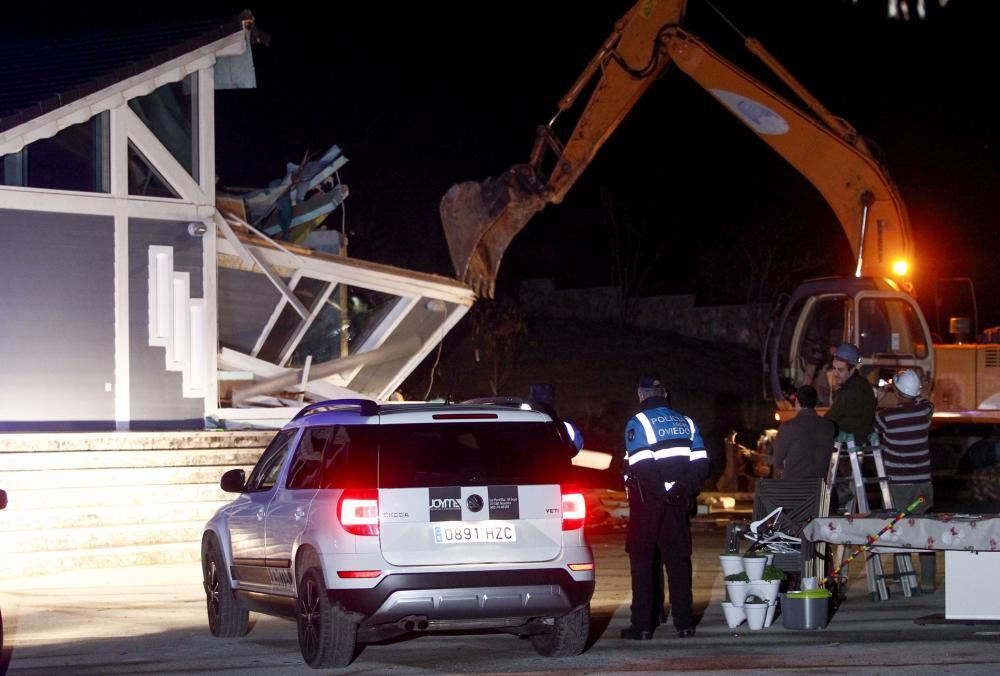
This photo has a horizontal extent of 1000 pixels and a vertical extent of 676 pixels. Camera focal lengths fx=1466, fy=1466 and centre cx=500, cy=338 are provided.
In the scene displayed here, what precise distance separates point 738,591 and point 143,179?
37.0 feet

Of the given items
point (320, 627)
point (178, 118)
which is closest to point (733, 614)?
point (320, 627)

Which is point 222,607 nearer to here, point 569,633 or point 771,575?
point 569,633

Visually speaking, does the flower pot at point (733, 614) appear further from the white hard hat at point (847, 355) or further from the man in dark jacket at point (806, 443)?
the white hard hat at point (847, 355)

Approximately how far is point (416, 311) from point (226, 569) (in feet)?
39.1

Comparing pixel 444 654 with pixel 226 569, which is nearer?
pixel 444 654

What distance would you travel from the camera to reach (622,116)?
2234 cm

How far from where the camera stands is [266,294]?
21.0 m

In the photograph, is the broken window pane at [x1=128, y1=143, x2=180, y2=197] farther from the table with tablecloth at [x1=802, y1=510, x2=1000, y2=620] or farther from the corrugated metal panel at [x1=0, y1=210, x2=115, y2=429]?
the table with tablecloth at [x1=802, y1=510, x2=1000, y2=620]

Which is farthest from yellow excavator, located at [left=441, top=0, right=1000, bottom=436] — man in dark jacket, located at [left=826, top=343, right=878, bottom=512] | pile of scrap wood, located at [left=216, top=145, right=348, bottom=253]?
man in dark jacket, located at [left=826, top=343, right=878, bottom=512]

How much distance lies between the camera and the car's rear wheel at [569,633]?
31.4 feet

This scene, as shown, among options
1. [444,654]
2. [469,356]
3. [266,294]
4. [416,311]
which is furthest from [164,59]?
[469,356]

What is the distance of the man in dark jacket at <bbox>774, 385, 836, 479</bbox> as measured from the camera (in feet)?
39.9

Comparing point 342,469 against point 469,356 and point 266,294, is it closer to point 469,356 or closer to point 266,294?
point 266,294

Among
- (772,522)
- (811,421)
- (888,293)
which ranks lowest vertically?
(772,522)
